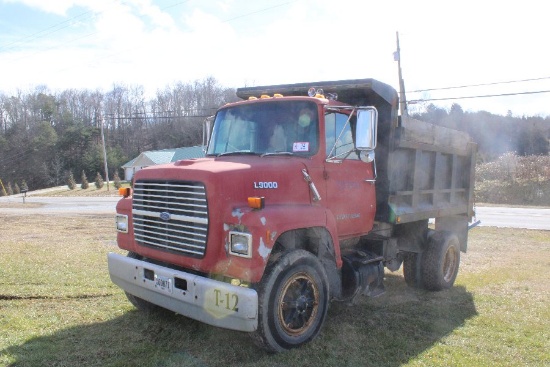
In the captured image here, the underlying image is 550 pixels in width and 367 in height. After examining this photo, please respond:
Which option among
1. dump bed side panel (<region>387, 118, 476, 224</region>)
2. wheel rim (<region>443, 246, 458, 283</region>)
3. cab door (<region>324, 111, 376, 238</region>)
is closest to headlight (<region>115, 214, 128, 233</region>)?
cab door (<region>324, 111, 376, 238</region>)

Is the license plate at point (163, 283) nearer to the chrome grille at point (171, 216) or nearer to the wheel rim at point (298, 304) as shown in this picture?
the chrome grille at point (171, 216)

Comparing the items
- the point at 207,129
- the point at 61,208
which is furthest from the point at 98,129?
the point at 207,129

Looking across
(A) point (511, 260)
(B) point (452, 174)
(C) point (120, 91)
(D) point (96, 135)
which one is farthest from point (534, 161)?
(C) point (120, 91)

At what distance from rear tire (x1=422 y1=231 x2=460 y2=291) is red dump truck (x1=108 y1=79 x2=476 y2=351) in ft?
→ 2.00

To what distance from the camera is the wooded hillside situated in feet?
189

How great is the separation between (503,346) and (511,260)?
5113mm

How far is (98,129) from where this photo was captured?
259 feet

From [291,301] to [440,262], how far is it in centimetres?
335

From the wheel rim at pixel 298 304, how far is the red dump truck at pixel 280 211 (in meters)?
0.01

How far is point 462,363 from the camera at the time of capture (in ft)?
14.3

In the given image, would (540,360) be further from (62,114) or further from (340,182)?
(62,114)

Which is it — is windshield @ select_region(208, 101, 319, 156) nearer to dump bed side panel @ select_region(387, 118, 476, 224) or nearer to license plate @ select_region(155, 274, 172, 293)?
dump bed side panel @ select_region(387, 118, 476, 224)

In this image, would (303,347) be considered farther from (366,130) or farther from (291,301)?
(366,130)

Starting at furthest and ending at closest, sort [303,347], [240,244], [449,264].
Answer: [449,264], [303,347], [240,244]
